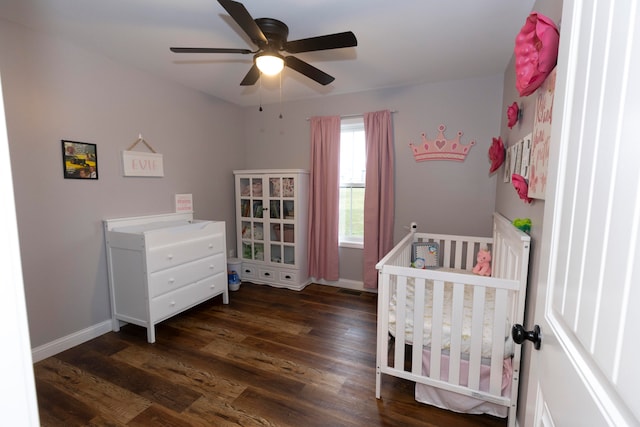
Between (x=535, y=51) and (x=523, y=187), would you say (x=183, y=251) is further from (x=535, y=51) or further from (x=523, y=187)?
(x=535, y=51)

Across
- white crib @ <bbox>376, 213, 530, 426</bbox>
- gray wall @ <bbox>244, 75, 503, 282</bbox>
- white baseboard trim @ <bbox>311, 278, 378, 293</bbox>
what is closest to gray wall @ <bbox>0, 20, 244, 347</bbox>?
gray wall @ <bbox>244, 75, 503, 282</bbox>


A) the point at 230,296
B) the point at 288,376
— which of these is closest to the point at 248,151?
the point at 230,296

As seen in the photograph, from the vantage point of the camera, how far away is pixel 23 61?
1957mm

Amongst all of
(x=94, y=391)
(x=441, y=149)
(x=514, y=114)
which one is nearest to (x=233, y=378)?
(x=94, y=391)

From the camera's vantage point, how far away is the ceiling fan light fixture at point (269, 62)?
1729mm

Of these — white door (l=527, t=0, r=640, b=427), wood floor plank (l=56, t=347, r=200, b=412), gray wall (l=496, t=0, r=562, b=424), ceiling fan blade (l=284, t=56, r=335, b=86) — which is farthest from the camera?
ceiling fan blade (l=284, t=56, r=335, b=86)

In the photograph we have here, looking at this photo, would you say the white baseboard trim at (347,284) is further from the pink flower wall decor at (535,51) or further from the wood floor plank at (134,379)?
the pink flower wall decor at (535,51)

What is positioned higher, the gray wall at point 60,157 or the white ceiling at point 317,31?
the white ceiling at point 317,31

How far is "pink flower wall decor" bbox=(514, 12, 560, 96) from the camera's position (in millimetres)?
1118

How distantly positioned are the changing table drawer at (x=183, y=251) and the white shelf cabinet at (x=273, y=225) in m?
0.70

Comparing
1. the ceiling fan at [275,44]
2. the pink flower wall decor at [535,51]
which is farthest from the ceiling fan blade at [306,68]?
the pink flower wall decor at [535,51]

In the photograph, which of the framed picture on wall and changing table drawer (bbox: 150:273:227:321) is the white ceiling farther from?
changing table drawer (bbox: 150:273:227:321)

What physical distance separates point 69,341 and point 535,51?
347cm

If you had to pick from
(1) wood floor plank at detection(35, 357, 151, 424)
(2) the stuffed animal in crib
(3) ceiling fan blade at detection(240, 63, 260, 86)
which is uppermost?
(3) ceiling fan blade at detection(240, 63, 260, 86)
